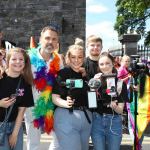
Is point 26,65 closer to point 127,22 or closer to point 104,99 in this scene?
point 104,99

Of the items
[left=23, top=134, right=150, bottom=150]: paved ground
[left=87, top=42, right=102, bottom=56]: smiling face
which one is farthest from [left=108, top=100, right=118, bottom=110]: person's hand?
[left=23, top=134, right=150, bottom=150]: paved ground

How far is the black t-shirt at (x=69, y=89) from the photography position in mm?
4477

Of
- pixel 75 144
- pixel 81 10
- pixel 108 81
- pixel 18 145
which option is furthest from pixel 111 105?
pixel 81 10

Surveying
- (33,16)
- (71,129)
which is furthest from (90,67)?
(33,16)

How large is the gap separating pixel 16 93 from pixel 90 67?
99 centimetres

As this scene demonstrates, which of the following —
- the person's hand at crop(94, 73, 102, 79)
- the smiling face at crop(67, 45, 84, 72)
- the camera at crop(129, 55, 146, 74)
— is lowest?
the person's hand at crop(94, 73, 102, 79)

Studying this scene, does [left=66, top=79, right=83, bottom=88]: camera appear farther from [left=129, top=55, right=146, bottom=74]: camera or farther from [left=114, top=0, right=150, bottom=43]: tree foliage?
[left=114, top=0, right=150, bottom=43]: tree foliage

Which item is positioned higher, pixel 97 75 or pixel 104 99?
pixel 97 75

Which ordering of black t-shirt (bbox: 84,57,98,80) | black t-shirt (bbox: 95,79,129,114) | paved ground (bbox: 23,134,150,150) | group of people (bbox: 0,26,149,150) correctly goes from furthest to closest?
paved ground (bbox: 23,134,150,150) < black t-shirt (bbox: 84,57,98,80) < black t-shirt (bbox: 95,79,129,114) < group of people (bbox: 0,26,149,150)

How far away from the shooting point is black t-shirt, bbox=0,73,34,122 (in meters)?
4.39

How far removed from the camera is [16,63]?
4.46 meters

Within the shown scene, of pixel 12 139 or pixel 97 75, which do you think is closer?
pixel 12 139

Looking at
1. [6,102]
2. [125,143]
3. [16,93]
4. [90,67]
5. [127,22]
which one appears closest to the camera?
[6,102]

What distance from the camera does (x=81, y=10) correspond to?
18.3m
